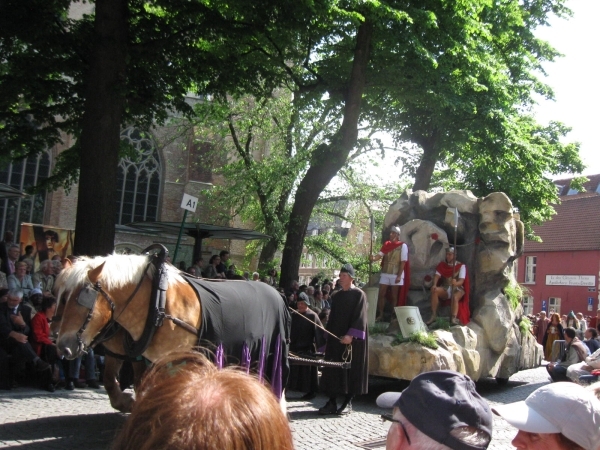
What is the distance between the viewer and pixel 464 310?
523 inches

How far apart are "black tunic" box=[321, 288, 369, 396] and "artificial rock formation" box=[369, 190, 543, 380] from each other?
2.36 meters

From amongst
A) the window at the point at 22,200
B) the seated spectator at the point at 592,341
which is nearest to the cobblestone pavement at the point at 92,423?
the seated spectator at the point at 592,341

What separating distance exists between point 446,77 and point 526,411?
605 inches

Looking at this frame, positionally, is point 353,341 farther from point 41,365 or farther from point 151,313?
point 41,365

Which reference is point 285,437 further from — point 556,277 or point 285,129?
point 556,277

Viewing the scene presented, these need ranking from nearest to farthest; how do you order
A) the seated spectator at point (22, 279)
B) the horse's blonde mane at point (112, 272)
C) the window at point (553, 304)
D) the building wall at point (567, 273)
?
the horse's blonde mane at point (112, 272), the seated spectator at point (22, 279), the building wall at point (567, 273), the window at point (553, 304)

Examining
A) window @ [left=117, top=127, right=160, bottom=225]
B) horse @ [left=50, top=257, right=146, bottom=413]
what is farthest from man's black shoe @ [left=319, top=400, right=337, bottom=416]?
window @ [left=117, top=127, right=160, bottom=225]

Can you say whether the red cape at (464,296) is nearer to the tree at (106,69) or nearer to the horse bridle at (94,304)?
the tree at (106,69)

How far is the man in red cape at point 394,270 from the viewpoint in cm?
1341

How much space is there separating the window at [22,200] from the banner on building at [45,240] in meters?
10.6

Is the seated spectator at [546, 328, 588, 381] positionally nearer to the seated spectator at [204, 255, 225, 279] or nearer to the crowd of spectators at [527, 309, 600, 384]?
the crowd of spectators at [527, 309, 600, 384]

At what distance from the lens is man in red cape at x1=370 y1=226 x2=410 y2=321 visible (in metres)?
13.4

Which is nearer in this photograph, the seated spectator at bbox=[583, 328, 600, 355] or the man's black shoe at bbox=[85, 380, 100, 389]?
the man's black shoe at bbox=[85, 380, 100, 389]

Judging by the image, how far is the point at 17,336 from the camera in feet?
35.9
